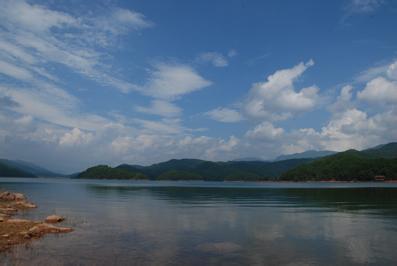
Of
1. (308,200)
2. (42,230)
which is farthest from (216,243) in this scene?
(308,200)

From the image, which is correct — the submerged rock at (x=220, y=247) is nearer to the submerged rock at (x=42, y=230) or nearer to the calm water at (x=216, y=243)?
the calm water at (x=216, y=243)

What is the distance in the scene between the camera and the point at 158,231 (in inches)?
1714

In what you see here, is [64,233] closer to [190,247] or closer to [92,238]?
[92,238]

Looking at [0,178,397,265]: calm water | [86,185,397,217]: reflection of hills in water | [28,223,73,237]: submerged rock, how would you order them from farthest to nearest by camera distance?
[86,185,397,217]: reflection of hills in water
[28,223,73,237]: submerged rock
[0,178,397,265]: calm water

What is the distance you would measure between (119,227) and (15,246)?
1593cm

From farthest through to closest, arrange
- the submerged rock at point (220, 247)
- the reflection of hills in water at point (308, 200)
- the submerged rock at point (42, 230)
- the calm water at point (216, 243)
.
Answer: the reflection of hills in water at point (308, 200) → the submerged rock at point (42, 230) → the submerged rock at point (220, 247) → the calm water at point (216, 243)

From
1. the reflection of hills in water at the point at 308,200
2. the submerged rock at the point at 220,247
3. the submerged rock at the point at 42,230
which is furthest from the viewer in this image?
the reflection of hills in water at the point at 308,200

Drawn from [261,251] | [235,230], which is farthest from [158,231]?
[261,251]

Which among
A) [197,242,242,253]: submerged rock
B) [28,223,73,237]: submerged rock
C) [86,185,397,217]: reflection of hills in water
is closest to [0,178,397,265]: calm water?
[197,242,242,253]: submerged rock

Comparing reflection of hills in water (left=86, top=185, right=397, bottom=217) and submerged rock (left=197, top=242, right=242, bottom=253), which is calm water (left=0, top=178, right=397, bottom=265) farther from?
reflection of hills in water (left=86, top=185, right=397, bottom=217)

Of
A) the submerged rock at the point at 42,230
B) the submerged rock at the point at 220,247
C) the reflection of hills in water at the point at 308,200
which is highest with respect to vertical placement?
the reflection of hills in water at the point at 308,200

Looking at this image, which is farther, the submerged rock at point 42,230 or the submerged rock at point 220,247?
the submerged rock at point 42,230

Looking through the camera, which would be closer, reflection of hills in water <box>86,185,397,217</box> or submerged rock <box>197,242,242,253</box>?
submerged rock <box>197,242,242,253</box>

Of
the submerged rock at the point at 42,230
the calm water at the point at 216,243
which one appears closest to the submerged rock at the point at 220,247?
the calm water at the point at 216,243
